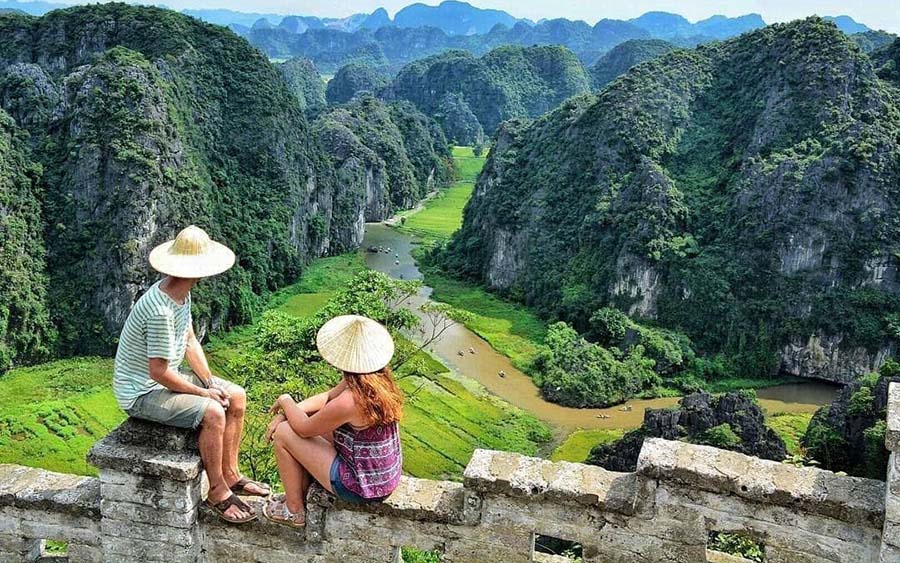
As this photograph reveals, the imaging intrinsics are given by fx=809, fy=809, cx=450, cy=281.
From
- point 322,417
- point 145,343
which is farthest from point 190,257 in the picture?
point 322,417

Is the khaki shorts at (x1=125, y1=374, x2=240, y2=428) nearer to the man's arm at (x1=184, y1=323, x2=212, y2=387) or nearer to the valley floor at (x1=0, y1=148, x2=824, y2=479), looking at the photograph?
the man's arm at (x1=184, y1=323, x2=212, y2=387)

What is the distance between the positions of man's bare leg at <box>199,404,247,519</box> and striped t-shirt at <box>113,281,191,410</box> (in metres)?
0.54

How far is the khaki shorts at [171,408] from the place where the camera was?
6.42 metres

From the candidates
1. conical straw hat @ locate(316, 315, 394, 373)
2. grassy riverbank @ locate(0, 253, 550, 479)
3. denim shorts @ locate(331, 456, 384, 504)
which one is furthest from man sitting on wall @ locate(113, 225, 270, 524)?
grassy riverbank @ locate(0, 253, 550, 479)

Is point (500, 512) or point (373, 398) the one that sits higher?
point (373, 398)

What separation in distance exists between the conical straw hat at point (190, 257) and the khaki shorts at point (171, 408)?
97cm

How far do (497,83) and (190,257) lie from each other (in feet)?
583

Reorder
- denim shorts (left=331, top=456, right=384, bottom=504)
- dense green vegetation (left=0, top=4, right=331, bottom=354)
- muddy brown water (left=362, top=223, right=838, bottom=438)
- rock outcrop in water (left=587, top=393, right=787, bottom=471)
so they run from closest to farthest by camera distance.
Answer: denim shorts (left=331, top=456, right=384, bottom=504), rock outcrop in water (left=587, top=393, right=787, bottom=471), muddy brown water (left=362, top=223, right=838, bottom=438), dense green vegetation (left=0, top=4, right=331, bottom=354)

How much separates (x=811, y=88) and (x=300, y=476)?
221ft

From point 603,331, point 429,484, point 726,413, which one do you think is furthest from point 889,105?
point 429,484

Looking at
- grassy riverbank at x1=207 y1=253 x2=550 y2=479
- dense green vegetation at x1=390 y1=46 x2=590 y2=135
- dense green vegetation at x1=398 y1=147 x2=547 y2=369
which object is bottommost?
dense green vegetation at x1=398 y1=147 x2=547 y2=369

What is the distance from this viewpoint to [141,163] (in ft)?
A: 196

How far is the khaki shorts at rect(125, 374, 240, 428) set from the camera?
6.42 m

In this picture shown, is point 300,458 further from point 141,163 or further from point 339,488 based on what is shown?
point 141,163
